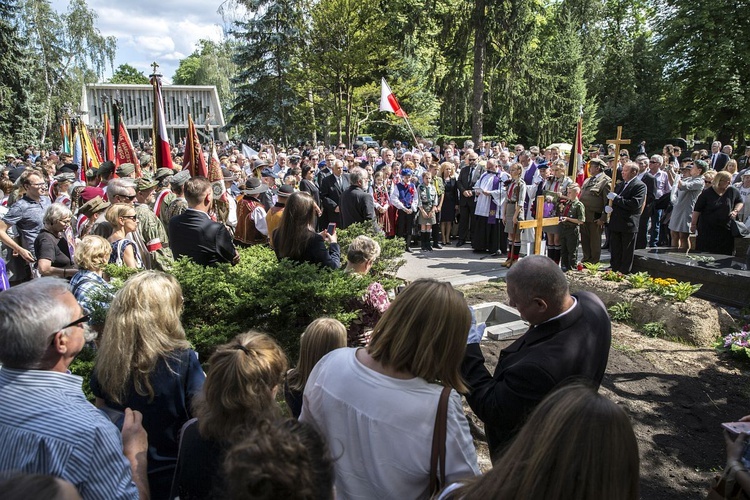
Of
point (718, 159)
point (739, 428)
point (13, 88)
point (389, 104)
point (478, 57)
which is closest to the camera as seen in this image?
point (739, 428)

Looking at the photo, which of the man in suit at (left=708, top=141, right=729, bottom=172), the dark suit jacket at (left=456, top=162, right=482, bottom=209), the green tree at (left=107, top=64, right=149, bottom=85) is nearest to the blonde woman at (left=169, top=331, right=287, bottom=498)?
the dark suit jacket at (left=456, top=162, right=482, bottom=209)

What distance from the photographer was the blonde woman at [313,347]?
9.35 feet

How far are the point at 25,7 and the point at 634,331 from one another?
44.2 metres

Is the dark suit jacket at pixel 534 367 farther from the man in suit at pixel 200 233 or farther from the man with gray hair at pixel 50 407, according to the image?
the man in suit at pixel 200 233

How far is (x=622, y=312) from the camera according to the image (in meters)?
7.29

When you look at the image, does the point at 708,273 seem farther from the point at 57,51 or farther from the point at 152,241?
the point at 57,51

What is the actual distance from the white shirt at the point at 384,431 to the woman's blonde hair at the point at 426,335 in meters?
0.08

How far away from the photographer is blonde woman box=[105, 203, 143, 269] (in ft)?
14.9

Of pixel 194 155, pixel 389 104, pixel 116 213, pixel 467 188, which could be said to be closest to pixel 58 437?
pixel 116 213

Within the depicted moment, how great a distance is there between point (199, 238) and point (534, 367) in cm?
336

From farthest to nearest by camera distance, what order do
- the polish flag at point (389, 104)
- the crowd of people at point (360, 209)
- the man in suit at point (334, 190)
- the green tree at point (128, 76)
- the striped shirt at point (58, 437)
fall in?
the green tree at point (128, 76), the polish flag at point (389, 104), the man in suit at point (334, 190), the crowd of people at point (360, 209), the striped shirt at point (58, 437)

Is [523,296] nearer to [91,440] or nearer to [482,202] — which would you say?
[91,440]

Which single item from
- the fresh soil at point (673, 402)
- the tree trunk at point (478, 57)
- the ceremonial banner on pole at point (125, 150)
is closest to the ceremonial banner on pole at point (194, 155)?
the ceremonial banner on pole at point (125, 150)

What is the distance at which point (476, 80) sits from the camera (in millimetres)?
21969
